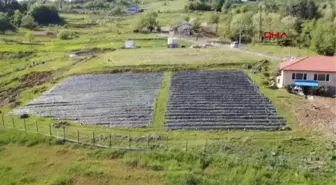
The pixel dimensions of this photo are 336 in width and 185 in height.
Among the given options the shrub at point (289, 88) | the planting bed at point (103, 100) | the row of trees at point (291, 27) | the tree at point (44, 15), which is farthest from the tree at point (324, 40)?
the tree at point (44, 15)

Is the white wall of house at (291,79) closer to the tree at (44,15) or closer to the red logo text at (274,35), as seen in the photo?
the red logo text at (274,35)

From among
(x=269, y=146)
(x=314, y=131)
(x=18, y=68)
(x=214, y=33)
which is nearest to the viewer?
(x=269, y=146)

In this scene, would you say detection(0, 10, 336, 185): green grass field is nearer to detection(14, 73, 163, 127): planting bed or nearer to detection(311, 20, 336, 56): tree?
detection(14, 73, 163, 127): planting bed

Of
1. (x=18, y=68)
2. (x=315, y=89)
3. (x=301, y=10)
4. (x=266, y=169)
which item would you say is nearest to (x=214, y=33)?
(x=301, y=10)

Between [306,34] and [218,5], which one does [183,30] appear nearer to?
[306,34]

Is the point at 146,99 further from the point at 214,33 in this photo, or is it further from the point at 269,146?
the point at 214,33
